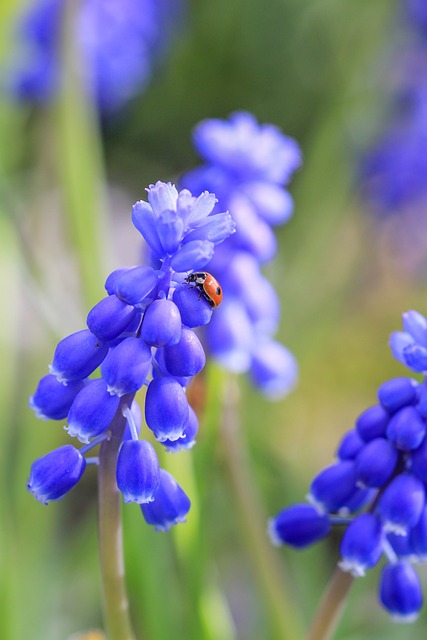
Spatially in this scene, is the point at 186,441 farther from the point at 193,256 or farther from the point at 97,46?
the point at 97,46

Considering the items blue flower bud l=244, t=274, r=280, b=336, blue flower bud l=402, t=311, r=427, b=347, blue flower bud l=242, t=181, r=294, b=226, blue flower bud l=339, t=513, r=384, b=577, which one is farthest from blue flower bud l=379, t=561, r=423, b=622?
blue flower bud l=242, t=181, r=294, b=226

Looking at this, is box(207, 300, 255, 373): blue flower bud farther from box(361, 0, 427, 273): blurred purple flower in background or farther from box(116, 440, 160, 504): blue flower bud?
box(361, 0, 427, 273): blurred purple flower in background

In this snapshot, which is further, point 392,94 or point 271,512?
point 392,94

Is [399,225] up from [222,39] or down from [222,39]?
down

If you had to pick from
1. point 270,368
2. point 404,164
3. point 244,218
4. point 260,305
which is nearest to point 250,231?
point 244,218

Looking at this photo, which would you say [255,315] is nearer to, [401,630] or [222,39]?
[401,630]

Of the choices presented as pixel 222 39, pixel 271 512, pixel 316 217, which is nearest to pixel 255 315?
pixel 271 512
